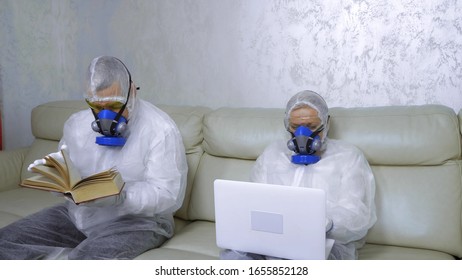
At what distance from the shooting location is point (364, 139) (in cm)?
192

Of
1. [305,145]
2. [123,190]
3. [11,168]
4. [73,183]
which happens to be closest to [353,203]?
[305,145]

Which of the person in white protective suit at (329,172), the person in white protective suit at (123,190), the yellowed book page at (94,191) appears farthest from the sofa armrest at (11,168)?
the person in white protective suit at (329,172)

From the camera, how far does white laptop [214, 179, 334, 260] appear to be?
1.30 metres

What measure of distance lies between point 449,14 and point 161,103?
1620mm

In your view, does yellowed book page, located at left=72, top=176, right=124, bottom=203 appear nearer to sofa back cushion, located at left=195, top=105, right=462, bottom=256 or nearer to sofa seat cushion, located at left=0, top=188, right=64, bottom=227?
sofa seat cushion, located at left=0, top=188, right=64, bottom=227

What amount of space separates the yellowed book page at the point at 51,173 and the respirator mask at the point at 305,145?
83 centimetres

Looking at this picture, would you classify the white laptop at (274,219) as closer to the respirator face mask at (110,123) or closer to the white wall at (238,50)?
the respirator face mask at (110,123)

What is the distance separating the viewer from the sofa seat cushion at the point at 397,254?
5.64 feet

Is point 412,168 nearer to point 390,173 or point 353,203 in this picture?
point 390,173

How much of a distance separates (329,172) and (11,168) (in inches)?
77.8

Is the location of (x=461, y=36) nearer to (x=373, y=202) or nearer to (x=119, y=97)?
(x=373, y=202)

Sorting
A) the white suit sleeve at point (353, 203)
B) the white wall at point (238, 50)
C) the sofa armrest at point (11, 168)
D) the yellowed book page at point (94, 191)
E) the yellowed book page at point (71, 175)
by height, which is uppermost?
the white wall at point (238, 50)

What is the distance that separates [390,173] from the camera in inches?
75.1

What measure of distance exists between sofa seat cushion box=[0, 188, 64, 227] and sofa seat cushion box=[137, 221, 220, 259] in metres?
0.79
